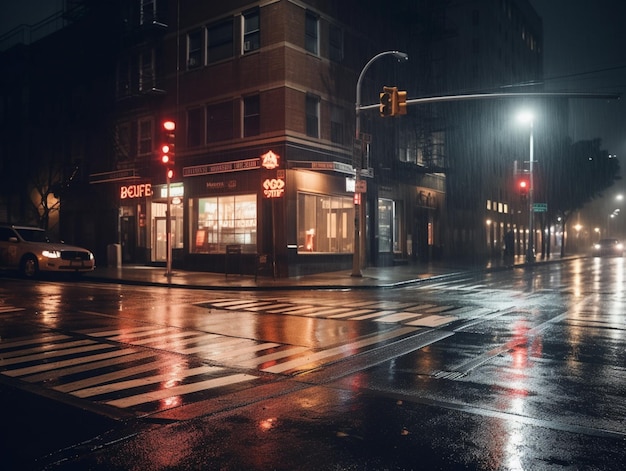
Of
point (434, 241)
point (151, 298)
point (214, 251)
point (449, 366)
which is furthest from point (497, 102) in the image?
point (449, 366)

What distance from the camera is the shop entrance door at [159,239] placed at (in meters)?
30.9

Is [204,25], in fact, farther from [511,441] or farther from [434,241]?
[511,441]

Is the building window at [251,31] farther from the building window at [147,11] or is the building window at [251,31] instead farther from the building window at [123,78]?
the building window at [123,78]

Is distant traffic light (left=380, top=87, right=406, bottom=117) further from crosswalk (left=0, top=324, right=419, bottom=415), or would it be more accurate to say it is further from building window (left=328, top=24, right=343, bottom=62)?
crosswalk (left=0, top=324, right=419, bottom=415)

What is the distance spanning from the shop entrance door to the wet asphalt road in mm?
17863

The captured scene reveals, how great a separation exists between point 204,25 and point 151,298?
51.8ft

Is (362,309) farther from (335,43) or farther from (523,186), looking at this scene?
(523,186)

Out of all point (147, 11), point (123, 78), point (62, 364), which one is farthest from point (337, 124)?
point (62, 364)

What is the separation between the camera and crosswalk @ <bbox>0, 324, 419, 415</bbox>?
6.33 m

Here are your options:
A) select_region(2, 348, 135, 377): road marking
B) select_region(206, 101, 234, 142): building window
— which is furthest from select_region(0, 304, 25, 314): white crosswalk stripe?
select_region(206, 101, 234, 142): building window

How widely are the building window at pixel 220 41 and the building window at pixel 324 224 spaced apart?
7.71 meters

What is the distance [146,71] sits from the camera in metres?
30.1

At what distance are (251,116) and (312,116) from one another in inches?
109

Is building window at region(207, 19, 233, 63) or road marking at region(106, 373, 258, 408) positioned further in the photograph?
building window at region(207, 19, 233, 63)
